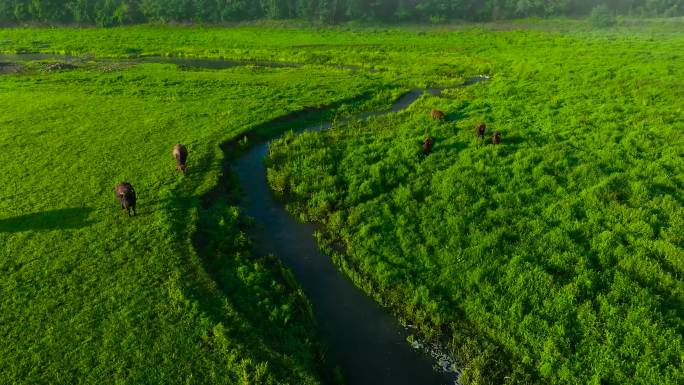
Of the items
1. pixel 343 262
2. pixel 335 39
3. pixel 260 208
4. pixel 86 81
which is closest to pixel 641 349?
pixel 343 262

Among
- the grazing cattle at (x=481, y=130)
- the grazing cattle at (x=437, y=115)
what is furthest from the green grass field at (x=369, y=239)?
the grazing cattle at (x=481, y=130)

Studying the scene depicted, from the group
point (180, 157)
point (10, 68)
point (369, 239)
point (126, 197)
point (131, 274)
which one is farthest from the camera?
point (10, 68)

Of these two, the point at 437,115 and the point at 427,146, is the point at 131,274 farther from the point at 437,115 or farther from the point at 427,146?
the point at 437,115

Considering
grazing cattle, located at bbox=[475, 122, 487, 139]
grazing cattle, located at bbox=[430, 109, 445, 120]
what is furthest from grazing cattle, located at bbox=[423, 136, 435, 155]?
grazing cattle, located at bbox=[430, 109, 445, 120]

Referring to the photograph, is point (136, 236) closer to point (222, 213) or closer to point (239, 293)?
point (222, 213)

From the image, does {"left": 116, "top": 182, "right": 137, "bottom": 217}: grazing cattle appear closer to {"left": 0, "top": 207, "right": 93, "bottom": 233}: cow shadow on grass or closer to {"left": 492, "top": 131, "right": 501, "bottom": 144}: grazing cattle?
{"left": 0, "top": 207, "right": 93, "bottom": 233}: cow shadow on grass

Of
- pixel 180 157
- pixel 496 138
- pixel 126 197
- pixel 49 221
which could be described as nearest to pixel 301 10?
pixel 496 138

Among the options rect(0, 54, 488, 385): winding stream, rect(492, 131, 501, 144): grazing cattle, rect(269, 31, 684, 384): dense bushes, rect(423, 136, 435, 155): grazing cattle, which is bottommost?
rect(0, 54, 488, 385): winding stream
